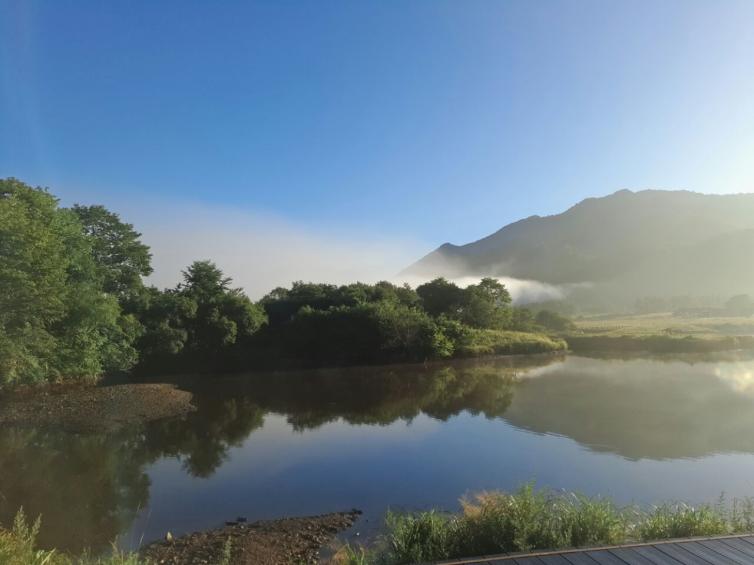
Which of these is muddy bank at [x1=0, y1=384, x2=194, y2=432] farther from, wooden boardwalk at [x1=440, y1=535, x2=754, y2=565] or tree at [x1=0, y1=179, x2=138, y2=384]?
wooden boardwalk at [x1=440, y1=535, x2=754, y2=565]

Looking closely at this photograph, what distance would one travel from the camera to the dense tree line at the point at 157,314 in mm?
18586

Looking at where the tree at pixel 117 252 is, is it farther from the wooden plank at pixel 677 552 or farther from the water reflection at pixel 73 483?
the wooden plank at pixel 677 552

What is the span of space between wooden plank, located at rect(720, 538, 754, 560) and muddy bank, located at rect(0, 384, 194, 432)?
715 inches

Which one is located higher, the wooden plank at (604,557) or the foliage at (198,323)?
the foliage at (198,323)

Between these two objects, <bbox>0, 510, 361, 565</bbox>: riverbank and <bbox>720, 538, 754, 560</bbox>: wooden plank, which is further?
<bbox>0, 510, 361, 565</bbox>: riverbank

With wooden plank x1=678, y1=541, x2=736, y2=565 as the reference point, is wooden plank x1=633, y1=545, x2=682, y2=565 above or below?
above

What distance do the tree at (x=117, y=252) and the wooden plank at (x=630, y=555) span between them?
31119 millimetres

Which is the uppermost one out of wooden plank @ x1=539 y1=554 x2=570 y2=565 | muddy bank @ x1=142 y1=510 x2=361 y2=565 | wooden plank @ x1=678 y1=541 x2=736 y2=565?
wooden plank @ x1=539 y1=554 x2=570 y2=565

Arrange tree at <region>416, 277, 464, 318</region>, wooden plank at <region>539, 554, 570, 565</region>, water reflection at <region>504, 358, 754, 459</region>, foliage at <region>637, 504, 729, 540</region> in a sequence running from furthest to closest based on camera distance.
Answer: tree at <region>416, 277, 464, 318</region> → water reflection at <region>504, 358, 754, 459</region> → foliage at <region>637, 504, 729, 540</region> → wooden plank at <region>539, 554, 570, 565</region>

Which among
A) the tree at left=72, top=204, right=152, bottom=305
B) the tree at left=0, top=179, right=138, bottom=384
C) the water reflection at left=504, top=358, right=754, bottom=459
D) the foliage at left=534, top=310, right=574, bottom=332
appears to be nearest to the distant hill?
the foliage at left=534, top=310, right=574, bottom=332

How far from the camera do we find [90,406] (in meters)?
20.7

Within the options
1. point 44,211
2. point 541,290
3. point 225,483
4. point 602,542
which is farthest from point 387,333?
point 541,290

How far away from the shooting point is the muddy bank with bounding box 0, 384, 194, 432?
17.9 m

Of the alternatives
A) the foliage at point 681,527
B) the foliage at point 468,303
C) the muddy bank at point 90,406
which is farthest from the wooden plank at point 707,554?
the foliage at point 468,303
